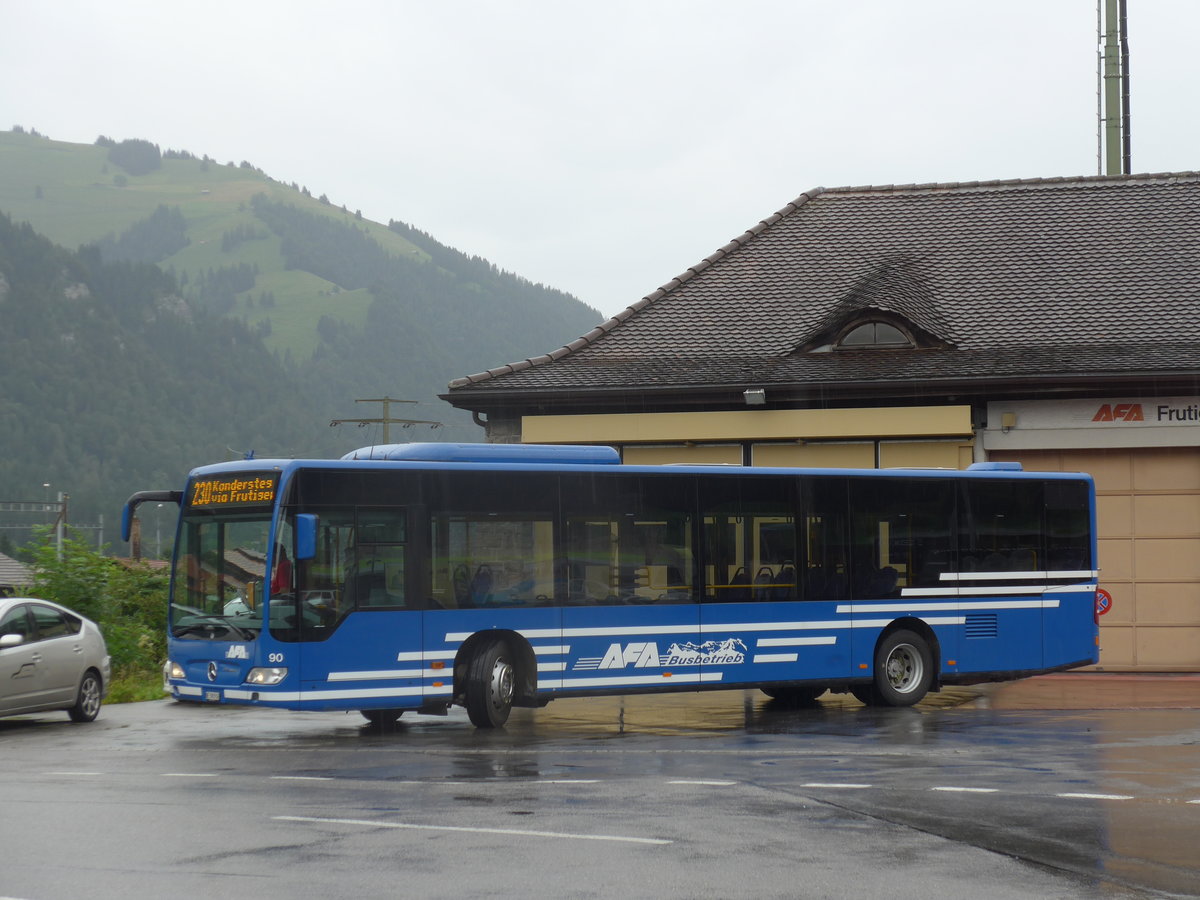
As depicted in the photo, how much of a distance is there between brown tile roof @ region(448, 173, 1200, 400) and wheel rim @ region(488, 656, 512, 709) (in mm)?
10084

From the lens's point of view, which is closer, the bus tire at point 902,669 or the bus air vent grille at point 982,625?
the bus tire at point 902,669

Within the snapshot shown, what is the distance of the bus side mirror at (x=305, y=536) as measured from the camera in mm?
14703

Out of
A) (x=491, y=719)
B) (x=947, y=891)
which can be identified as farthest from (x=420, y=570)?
(x=947, y=891)

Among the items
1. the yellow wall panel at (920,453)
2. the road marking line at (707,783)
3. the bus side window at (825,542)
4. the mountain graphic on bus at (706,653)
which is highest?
the yellow wall panel at (920,453)

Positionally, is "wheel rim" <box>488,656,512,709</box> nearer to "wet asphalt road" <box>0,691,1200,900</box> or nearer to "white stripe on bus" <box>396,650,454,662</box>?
"wet asphalt road" <box>0,691,1200,900</box>

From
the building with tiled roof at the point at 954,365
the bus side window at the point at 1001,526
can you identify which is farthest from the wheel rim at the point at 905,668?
the building with tiled roof at the point at 954,365

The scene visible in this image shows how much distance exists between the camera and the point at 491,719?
15.8 metres

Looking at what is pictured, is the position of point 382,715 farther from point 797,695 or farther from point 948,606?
point 948,606

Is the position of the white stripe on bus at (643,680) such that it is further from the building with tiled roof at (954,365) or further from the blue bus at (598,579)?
the building with tiled roof at (954,365)

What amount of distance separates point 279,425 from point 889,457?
6113 inches

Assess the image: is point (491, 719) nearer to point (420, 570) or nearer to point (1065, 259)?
point (420, 570)

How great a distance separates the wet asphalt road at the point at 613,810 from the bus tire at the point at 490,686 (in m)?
0.24

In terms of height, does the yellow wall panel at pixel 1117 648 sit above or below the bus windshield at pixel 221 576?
below

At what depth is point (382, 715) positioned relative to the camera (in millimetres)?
16812
